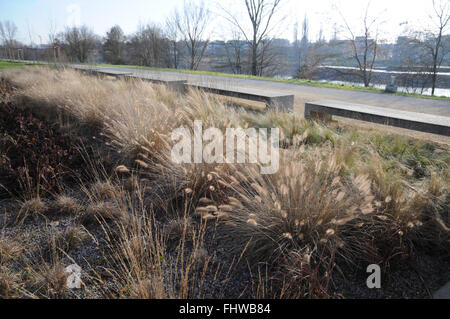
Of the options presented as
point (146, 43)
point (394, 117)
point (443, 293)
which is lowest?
point (443, 293)

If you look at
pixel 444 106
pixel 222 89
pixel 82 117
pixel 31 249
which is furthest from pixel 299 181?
pixel 444 106

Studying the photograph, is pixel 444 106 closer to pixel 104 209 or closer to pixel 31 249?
pixel 104 209

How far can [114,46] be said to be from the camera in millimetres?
36812

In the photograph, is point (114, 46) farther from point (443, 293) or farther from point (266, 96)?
point (443, 293)

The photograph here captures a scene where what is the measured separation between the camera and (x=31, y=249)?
254 cm

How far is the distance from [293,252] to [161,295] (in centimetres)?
87

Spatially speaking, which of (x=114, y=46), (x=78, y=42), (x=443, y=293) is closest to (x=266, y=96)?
(x=443, y=293)

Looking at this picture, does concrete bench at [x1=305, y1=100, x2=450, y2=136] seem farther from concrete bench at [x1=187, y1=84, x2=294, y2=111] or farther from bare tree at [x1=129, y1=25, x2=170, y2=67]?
bare tree at [x1=129, y1=25, x2=170, y2=67]

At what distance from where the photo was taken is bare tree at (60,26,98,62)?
86.0 ft

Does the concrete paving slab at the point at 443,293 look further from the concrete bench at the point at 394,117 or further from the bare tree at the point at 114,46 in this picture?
the bare tree at the point at 114,46

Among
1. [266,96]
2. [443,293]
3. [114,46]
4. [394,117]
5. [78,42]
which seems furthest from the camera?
[114,46]

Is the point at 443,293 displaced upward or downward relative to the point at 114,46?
downward

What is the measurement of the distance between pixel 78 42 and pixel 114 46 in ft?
26.8

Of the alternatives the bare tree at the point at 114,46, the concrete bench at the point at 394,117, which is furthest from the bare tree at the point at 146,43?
the concrete bench at the point at 394,117
